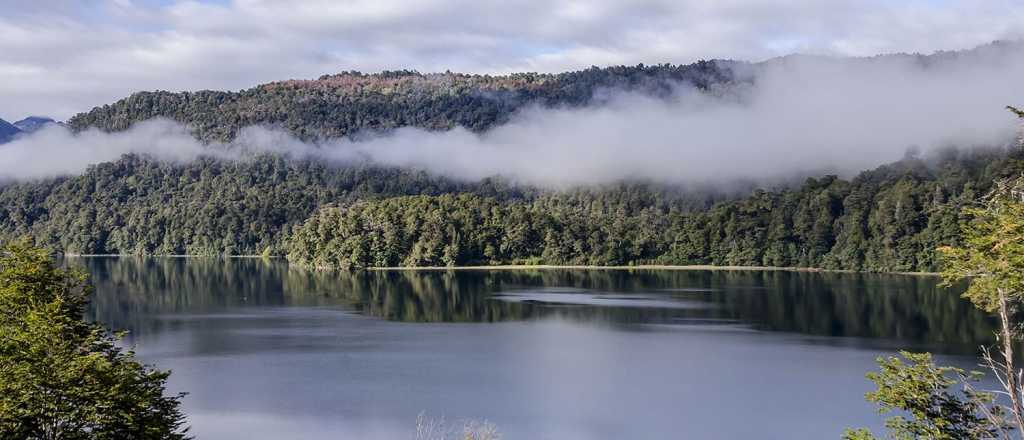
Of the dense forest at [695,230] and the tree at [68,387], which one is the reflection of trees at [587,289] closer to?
the dense forest at [695,230]

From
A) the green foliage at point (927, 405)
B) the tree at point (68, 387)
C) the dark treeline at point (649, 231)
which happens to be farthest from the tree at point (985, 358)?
the dark treeline at point (649, 231)

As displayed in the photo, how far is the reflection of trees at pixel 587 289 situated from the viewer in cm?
7094

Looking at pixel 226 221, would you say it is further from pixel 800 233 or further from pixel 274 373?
pixel 274 373

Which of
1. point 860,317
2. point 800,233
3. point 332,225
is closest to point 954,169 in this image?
point 800,233

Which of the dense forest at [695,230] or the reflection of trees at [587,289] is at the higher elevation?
the dense forest at [695,230]

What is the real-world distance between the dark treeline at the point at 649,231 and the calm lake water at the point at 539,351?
2252 centimetres

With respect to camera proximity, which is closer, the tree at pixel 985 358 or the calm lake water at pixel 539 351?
the tree at pixel 985 358

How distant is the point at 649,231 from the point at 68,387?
12504cm

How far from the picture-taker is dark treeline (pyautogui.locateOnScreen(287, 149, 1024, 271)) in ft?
424

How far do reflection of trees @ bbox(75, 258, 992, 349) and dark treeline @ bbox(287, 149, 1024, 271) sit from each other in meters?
6.95

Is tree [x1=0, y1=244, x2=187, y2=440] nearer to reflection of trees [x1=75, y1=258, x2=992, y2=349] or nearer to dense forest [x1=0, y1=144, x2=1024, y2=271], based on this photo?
reflection of trees [x1=75, y1=258, x2=992, y2=349]

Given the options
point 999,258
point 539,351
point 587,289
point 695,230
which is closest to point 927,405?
point 999,258

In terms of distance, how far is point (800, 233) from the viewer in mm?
133125

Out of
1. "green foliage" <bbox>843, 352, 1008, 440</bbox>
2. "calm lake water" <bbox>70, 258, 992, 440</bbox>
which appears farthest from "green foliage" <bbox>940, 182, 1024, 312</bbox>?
"calm lake water" <bbox>70, 258, 992, 440</bbox>
